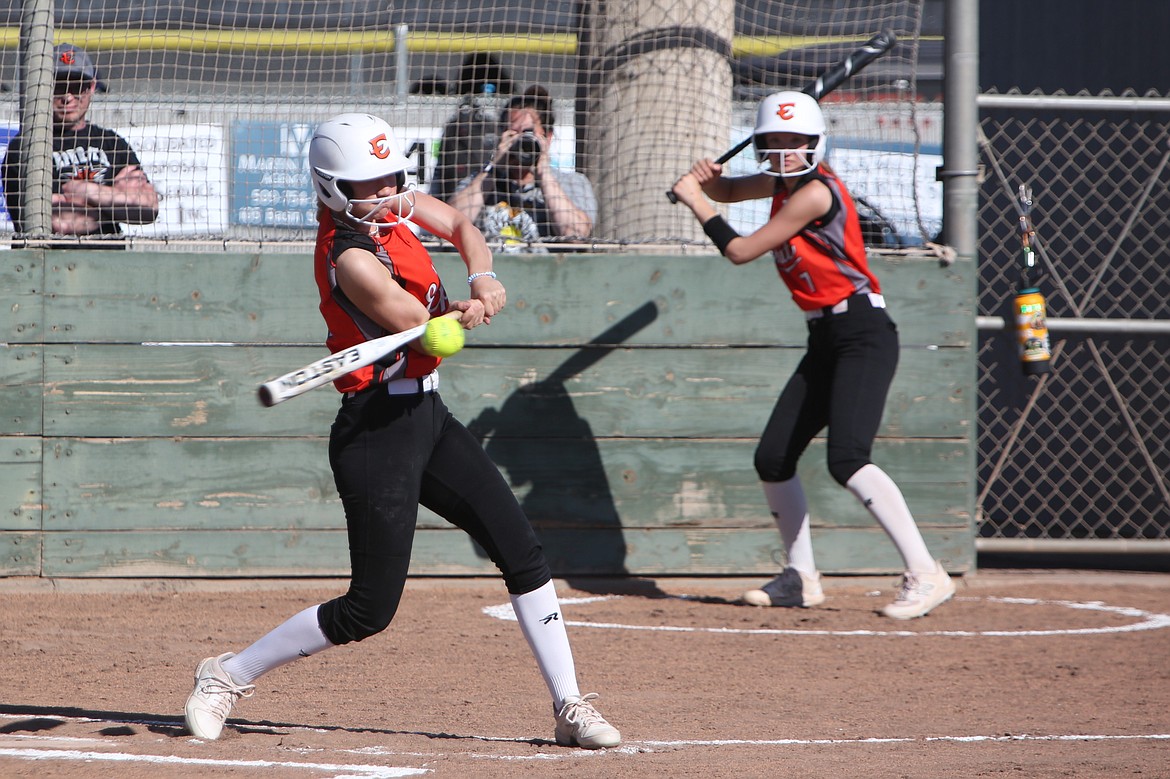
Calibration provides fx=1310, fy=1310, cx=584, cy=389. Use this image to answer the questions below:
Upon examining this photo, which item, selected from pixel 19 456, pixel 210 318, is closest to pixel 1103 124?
pixel 210 318

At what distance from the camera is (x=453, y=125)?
654 centimetres

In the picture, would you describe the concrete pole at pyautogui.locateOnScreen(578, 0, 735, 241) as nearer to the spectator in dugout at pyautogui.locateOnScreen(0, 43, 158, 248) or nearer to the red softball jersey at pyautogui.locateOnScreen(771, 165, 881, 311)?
the red softball jersey at pyautogui.locateOnScreen(771, 165, 881, 311)

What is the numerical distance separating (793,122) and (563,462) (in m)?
1.96

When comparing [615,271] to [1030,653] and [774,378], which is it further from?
[1030,653]

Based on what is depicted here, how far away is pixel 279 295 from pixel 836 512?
2921 mm

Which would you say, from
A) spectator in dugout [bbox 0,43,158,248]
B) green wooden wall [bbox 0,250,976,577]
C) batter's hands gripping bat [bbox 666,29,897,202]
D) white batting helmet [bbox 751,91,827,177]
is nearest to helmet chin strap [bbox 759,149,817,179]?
white batting helmet [bbox 751,91,827,177]

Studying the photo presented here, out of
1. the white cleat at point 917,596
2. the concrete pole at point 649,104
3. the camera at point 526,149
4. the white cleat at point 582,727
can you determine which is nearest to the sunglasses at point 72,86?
the camera at point 526,149

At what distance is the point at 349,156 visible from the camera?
348 centimetres

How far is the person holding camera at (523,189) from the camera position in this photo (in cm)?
656

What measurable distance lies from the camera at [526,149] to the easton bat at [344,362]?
3.29 meters

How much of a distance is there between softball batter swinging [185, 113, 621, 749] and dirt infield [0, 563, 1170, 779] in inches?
9.0

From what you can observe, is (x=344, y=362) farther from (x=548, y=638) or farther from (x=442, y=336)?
(x=548, y=638)

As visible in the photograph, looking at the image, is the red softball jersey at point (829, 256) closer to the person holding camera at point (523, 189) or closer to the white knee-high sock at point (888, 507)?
the white knee-high sock at point (888, 507)

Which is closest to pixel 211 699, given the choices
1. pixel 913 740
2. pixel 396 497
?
pixel 396 497
